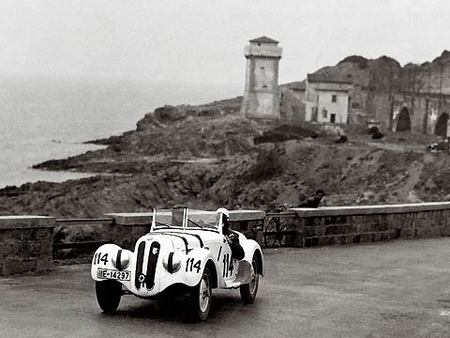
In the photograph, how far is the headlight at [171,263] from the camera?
357 inches

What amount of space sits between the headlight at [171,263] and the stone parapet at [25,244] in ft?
10.9

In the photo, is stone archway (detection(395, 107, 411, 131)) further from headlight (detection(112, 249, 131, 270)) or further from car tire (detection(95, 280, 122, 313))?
headlight (detection(112, 249, 131, 270))

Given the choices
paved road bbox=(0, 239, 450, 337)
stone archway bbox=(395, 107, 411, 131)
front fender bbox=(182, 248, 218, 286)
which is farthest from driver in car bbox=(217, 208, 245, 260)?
stone archway bbox=(395, 107, 411, 131)

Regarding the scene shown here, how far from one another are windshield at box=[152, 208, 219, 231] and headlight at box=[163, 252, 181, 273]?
892 millimetres

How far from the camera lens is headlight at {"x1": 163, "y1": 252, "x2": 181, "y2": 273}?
29.8ft

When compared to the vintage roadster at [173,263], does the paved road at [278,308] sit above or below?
below

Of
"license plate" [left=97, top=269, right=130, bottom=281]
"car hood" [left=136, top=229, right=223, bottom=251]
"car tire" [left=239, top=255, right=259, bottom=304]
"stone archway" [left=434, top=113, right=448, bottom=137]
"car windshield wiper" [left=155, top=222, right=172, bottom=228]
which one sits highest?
"stone archway" [left=434, top=113, right=448, bottom=137]

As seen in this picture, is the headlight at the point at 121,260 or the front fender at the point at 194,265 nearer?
the front fender at the point at 194,265

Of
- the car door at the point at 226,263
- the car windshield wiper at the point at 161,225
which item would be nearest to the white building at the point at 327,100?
the car door at the point at 226,263

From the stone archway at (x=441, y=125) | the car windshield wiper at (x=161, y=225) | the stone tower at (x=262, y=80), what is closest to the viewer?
the car windshield wiper at (x=161, y=225)

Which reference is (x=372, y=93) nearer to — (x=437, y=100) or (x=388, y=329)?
(x=437, y=100)

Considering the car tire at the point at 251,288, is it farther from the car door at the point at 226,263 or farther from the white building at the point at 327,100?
the white building at the point at 327,100

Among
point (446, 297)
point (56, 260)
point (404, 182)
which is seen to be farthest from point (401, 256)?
point (404, 182)

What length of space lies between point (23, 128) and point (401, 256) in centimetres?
14341
